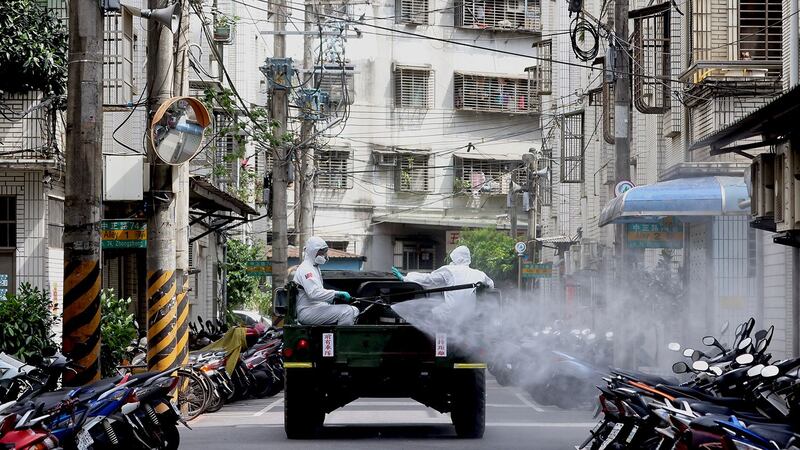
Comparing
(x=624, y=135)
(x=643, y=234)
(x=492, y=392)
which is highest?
(x=624, y=135)

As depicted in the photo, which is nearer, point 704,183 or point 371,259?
point 704,183

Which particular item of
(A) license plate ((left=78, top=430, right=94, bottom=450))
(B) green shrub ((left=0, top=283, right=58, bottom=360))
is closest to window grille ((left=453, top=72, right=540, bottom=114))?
(B) green shrub ((left=0, top=283, right=58, bottom=360))

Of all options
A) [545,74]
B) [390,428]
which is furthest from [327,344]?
[545,74]

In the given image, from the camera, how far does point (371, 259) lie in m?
64.9

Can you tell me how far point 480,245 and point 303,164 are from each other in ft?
65.8

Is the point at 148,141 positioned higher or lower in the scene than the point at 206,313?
higher

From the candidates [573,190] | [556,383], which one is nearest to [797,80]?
[556,383]

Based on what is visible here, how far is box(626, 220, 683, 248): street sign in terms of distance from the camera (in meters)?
27.6

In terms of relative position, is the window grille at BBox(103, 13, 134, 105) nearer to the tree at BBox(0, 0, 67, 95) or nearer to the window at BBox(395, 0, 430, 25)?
the tree at BBox(0, 0, 67, 95)

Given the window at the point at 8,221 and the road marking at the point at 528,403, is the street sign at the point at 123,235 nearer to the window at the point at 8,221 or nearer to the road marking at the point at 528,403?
the window at the point at 8,221

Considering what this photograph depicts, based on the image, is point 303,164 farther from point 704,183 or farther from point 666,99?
point 704,183

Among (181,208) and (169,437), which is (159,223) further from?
(169,437)

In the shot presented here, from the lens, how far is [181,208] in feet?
67.9

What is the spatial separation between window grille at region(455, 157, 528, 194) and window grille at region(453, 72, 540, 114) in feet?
8.23
